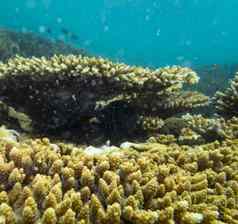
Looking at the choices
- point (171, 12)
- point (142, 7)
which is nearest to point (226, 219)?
point (171, 12)

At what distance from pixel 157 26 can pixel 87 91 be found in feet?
330

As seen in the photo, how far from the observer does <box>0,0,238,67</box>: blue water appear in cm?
8519

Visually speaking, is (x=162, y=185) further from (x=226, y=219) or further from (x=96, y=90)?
(x=96, y=90)

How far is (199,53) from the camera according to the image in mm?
85562

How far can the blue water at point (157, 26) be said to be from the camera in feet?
279

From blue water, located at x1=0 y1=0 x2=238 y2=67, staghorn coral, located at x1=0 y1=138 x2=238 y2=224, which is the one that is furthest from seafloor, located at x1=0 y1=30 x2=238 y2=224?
blue water, located at x1=0 y1=0 x2=238 y2=67

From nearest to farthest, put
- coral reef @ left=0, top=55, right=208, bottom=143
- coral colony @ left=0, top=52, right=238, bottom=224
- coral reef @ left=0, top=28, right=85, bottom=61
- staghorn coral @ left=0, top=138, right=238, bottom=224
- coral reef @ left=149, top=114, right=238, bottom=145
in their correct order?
staghorn coral @ left=0, top=138, right=238, bottom=224 → coral colony @ left=0, top=52, right=238, bottom=224 → coral reef @ left=149, top=114, right=238, bottom=145 → coral reef @ left=0, top=55, right=208, bottom=143 → coral reef @ left=0, top=28, right=85, bottom=61

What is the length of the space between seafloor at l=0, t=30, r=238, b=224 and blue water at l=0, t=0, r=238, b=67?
229 ft

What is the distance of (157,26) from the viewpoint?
10362 cm

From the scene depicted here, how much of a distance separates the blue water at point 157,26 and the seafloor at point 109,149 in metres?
69.8

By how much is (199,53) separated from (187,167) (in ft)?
277

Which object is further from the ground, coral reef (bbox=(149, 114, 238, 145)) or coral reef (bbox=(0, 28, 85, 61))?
coral reef (bbox=(0, 28, 85, 61))

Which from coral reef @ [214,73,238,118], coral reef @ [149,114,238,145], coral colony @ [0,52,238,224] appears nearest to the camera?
coral colony @ [0,52,238,224]

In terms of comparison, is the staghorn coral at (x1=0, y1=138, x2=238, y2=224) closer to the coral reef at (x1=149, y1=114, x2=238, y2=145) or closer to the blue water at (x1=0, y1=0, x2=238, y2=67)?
the coral reef at (x1=149, y1=114, x2=238, y2=145)
